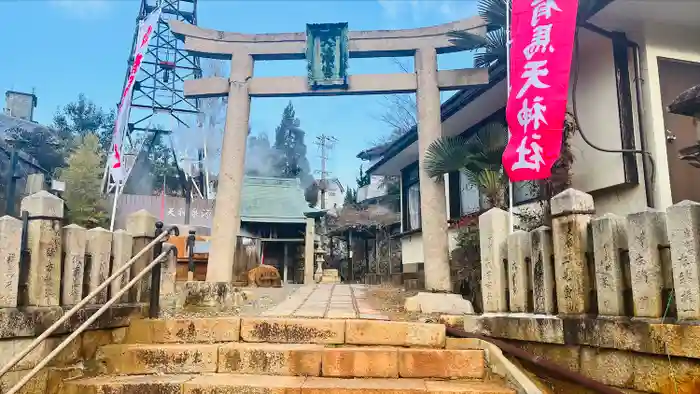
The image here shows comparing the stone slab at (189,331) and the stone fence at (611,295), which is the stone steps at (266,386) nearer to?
the stone slab at (189,331)

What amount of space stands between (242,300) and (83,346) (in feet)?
11.7

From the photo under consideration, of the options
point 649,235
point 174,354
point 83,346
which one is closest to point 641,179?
point 649,235

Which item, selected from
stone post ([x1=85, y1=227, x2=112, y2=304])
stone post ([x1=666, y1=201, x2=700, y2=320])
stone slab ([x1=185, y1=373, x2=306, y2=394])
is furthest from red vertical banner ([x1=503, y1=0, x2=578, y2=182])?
stone post ([x1=85, y1=227, x2=112, y2=304])

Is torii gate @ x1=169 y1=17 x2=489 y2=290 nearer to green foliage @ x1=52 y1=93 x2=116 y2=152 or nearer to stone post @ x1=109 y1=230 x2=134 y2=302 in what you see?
stone post @ x1=109 y1=230 x2=134 y2=302

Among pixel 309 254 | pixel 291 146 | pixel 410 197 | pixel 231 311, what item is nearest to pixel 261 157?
pixel 291 146

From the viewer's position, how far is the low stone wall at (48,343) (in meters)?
3.88

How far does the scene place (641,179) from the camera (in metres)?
6.79

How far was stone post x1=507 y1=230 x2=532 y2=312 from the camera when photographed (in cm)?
494

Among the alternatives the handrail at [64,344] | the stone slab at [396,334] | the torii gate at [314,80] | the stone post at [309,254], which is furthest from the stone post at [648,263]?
the stone post at [309,254]

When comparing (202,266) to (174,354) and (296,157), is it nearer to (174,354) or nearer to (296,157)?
(174,354)

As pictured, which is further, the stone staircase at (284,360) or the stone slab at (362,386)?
the stone staircase at (284,360)

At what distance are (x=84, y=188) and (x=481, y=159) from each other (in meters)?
23.2

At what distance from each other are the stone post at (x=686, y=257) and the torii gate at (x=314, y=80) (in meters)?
5.80

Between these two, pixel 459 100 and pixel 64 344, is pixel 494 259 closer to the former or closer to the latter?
pixel 64 344
